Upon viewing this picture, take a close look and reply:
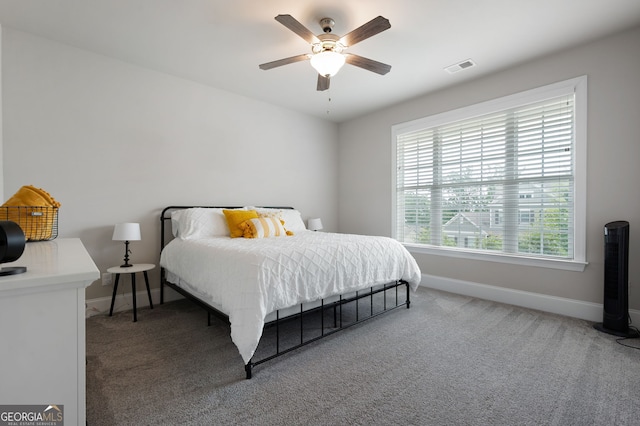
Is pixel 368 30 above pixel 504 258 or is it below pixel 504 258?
above

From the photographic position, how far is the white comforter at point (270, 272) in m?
1.81

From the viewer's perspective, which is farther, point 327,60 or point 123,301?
point 123,301

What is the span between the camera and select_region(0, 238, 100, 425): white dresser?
2.28 feet

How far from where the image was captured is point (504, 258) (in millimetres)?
3316

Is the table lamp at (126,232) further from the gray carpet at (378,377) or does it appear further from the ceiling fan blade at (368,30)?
the ceiling fan blade at (368,30)

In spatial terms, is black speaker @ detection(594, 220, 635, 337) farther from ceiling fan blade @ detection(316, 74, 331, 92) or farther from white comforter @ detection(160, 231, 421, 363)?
ceiling fan blade @ detection(316, 74, 331, 92)

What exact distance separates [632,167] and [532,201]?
793 mm

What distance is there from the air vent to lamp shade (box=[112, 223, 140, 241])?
3716 mm

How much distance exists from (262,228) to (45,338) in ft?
7.99

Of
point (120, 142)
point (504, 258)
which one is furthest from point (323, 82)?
point (504, 258)

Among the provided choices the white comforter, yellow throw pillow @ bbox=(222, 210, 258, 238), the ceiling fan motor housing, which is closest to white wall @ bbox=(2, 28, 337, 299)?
yellow throw pillow @ bbox=(222, 210, 258, 238)

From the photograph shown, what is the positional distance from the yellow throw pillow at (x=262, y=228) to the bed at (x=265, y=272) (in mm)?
11

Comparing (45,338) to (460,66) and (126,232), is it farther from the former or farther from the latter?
(460,66)

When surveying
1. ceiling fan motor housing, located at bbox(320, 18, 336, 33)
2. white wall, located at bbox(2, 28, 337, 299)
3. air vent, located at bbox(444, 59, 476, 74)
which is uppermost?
air vent, located at bbox(444, 59, 476, 74)
